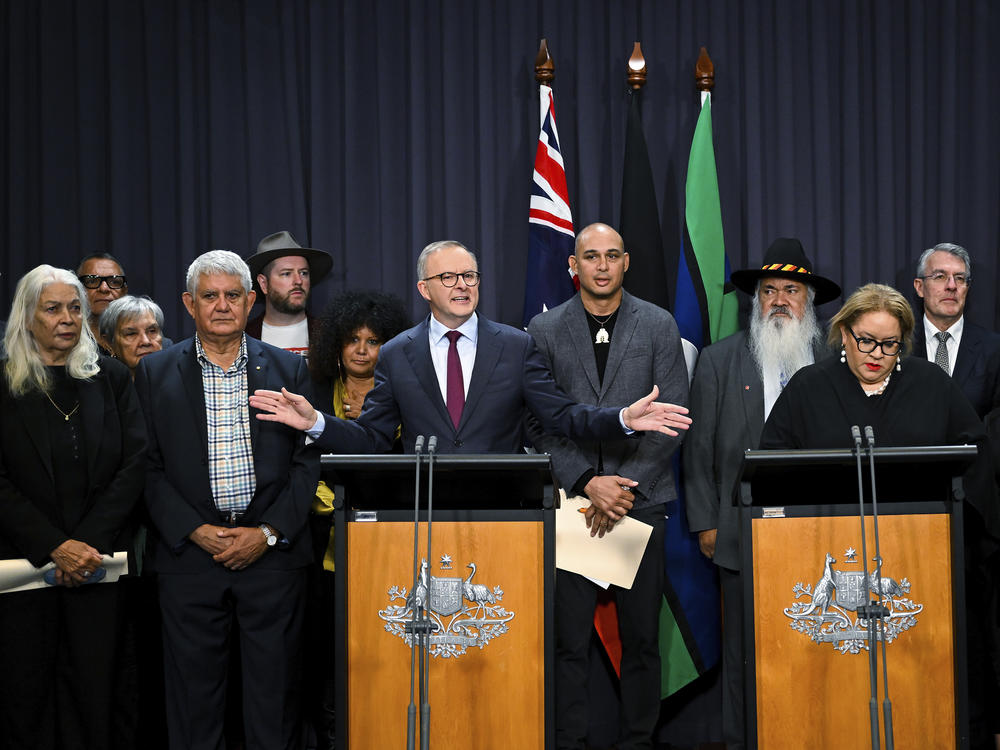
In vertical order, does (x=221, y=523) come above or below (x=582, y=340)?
below

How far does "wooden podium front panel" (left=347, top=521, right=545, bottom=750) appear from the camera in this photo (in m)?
2.93

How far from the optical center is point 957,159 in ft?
17.3

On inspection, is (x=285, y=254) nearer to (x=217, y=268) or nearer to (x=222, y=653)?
(x=217, y=268)

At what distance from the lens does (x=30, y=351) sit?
11.9 ft

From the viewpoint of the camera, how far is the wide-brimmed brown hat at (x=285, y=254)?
190 inches

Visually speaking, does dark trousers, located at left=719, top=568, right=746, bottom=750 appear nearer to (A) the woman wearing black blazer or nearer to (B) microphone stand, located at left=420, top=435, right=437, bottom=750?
(B) microphone stand, located at left=420, top=435, right=437, bottom=750

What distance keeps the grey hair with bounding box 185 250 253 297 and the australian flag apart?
1567 millimetres

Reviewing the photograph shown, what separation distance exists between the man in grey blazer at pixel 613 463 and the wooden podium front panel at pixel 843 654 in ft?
3.01

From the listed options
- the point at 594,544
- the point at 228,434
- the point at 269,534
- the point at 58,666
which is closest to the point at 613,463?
the point at 594,544

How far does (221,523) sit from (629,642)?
1609mm

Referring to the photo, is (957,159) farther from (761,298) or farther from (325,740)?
(325,740)

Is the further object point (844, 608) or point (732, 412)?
point (732, 412)

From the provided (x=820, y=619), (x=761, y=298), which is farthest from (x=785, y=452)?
(x=761, y=298)

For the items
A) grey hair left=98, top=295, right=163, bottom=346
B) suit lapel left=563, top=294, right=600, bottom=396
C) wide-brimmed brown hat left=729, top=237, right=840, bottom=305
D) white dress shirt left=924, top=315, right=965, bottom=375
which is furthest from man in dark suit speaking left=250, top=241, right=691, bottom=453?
white dress shirt left=924, top=315, right=965, bottom=375
